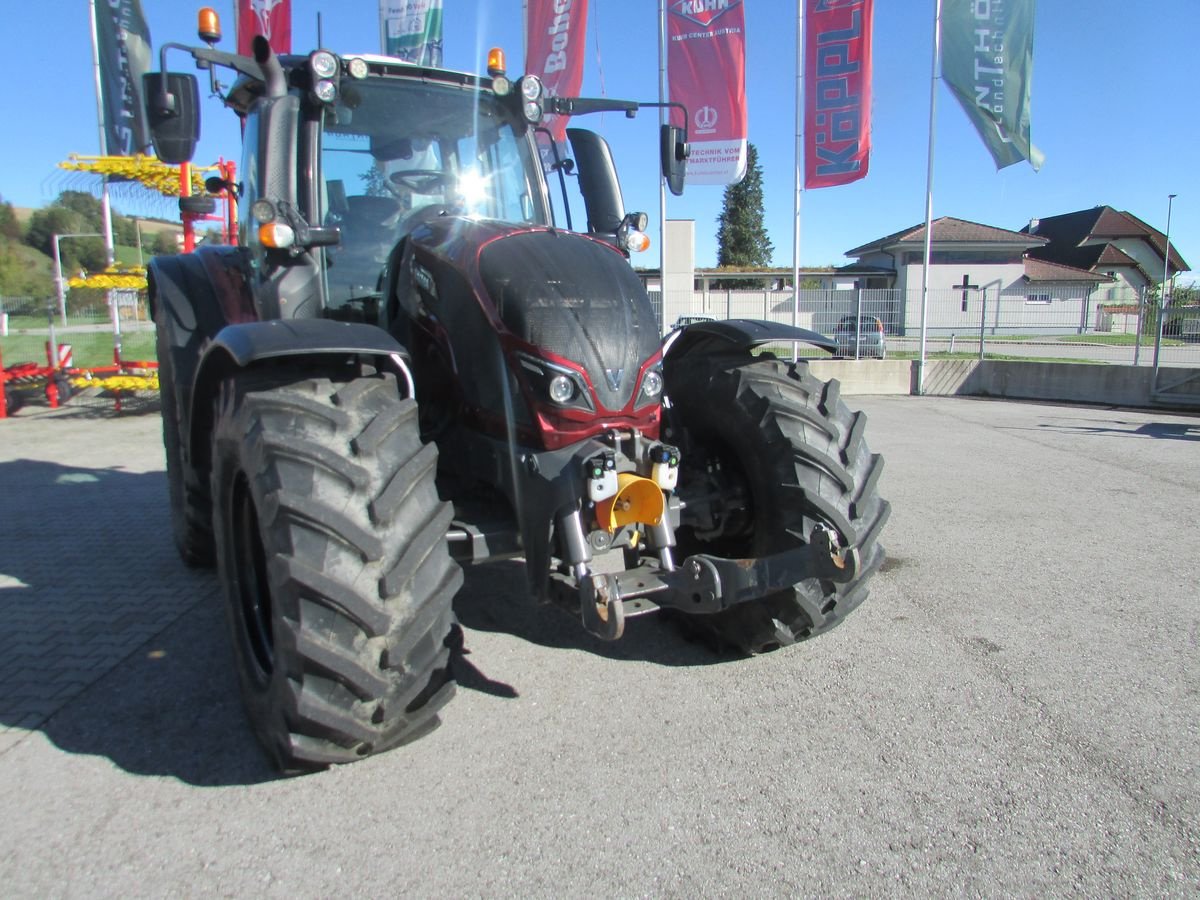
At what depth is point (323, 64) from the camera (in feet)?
11.3

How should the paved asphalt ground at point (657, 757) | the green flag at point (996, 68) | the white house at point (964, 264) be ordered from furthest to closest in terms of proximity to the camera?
the white house at point (964, 264) < the green flag at point (996, 68) < the paved asphalt ground at point (657, 757)

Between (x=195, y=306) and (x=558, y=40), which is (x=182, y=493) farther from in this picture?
(x=558, y=40)

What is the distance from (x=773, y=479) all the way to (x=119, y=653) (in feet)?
9.32

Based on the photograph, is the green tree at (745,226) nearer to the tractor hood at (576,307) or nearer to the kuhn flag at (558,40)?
the kuhn flag at (558,40)

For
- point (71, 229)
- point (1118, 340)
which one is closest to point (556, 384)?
point (1118, 340)

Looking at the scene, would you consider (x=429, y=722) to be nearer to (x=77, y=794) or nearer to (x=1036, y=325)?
(x=77, y=794)

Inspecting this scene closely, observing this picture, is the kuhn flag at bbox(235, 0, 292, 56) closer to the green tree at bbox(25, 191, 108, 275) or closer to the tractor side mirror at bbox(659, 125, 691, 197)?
the tractor side mirror at bbox(659, 125, 691, 197)

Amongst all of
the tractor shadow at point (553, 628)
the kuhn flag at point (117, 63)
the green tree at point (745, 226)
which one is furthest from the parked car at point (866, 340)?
the green tree at point (745, 226)

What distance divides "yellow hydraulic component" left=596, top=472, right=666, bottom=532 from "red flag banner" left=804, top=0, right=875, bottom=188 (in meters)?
12.7

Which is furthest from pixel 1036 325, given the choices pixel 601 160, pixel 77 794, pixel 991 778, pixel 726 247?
pixel 726 247

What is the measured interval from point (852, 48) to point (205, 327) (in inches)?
485

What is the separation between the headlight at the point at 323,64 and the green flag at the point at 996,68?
1288cm

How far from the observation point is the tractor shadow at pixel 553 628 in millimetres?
3459

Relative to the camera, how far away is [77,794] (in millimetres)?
2506
